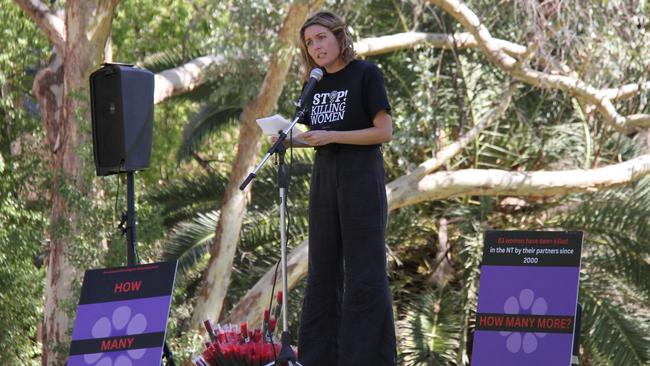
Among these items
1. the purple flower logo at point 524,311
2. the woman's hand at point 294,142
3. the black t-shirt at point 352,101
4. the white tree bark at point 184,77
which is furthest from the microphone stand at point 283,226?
the white tree bark at point 184,77

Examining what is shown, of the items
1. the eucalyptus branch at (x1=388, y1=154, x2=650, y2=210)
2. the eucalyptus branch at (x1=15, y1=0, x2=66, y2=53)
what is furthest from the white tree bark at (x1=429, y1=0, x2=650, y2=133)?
the eucalyptus branch at (x1=15, y1=0, x2=66, y2=53)

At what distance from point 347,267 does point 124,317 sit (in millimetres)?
961

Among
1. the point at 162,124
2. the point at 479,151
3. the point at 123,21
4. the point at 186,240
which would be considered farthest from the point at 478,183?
the point at 162,124

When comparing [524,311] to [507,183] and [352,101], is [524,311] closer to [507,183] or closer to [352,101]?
[352,101]

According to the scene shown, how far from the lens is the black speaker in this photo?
6.02m

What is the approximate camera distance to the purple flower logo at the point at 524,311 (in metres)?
4.57

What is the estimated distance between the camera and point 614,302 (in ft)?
32.6

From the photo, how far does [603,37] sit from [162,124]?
25.0 feet

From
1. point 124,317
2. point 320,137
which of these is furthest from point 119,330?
point 320,137

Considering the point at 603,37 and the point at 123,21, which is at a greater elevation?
the point at 123,21

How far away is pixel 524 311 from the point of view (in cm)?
462

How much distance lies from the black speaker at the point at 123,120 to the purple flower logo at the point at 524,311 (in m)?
2.33

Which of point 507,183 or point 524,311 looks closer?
point 524,311

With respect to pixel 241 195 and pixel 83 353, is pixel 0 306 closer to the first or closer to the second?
pixel 241 195
